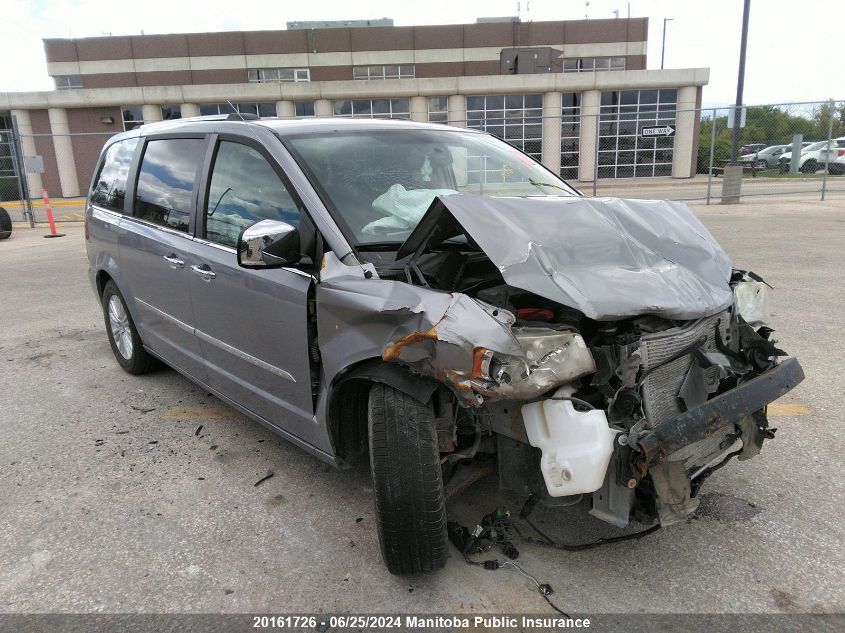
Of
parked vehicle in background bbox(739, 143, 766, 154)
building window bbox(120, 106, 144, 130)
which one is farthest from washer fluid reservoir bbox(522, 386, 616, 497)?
building window bbox(120, 106, 144, 130)

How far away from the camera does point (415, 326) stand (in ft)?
7.55

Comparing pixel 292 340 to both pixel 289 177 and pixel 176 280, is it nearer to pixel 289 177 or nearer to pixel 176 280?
pixel 289 177

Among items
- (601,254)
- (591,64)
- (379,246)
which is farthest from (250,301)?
(591,64)

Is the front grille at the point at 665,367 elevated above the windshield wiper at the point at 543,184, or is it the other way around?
the windshield wiper at the point at 543,184

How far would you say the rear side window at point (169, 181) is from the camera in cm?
378

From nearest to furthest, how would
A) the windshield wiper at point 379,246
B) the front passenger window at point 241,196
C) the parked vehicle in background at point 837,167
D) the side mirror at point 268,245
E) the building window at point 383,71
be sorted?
the side mirror at point 268,245, the windshield wiper at point 379,246, the front passenger window at point 241,196, the parked vehicle in background at point 837,167, the building window at point 383,71

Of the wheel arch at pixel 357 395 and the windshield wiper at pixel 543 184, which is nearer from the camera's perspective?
the wheel arch at pixel 357 395

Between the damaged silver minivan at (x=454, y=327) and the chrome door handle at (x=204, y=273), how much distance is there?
0.02 metres

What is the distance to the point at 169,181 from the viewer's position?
405cm

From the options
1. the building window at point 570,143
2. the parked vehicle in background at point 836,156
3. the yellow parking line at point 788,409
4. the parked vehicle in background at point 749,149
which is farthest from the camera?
the building window at point 570,143

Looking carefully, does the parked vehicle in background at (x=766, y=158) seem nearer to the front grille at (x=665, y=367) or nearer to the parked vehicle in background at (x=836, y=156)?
the parked vehicle in background at (x=836, y=156)

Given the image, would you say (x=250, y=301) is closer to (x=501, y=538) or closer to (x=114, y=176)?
(x=501, y=538)

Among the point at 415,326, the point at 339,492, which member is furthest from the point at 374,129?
the point at 339,492

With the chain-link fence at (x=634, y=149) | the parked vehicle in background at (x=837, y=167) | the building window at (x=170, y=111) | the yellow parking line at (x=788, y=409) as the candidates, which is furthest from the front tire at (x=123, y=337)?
the building window at (x=170, y=111)
